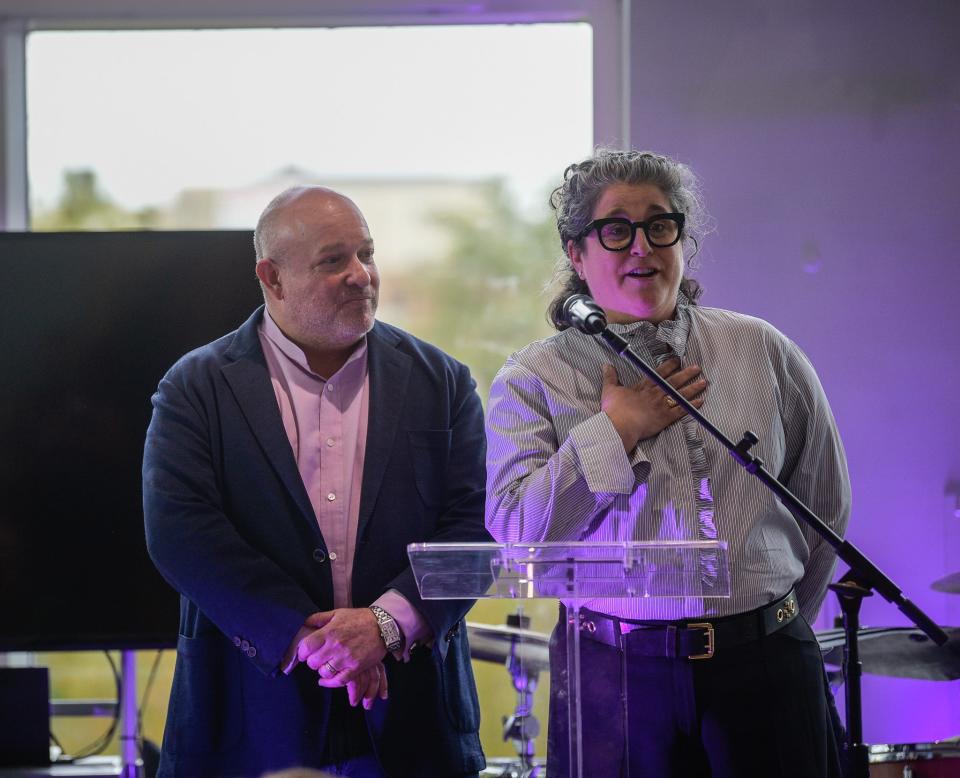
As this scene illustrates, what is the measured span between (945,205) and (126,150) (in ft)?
9.09

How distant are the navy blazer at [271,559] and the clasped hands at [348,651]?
5 centimetres

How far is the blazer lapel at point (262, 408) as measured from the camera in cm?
244

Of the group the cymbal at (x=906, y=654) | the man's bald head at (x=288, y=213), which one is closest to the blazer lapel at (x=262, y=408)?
the man's bald head at (x=288, y=213)

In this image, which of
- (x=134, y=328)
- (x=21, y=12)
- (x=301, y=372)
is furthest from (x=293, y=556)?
(x=21, y=12)

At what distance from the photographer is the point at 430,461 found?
8.42 ft

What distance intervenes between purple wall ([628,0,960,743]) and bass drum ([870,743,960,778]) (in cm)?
69

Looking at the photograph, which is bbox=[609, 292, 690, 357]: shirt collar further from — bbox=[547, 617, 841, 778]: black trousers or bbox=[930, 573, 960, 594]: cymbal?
bbox=[930, 573, 960, 594]: cymbal

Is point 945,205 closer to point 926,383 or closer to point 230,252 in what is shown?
point 926,383

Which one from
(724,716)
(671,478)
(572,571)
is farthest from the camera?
(671,478)

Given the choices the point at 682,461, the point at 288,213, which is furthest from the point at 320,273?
the point at 682,461

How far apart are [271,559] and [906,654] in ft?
5.88

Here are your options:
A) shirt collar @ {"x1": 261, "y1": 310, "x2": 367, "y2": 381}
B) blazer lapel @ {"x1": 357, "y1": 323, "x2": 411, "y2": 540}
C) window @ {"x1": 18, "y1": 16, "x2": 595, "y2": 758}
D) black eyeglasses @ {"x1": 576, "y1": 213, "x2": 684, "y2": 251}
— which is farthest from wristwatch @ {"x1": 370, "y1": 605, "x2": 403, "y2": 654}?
window @ {"x1": 18, "y1": 16, "x2": 595, "y2": 758}

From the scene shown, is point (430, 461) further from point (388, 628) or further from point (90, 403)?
point (90, 403)

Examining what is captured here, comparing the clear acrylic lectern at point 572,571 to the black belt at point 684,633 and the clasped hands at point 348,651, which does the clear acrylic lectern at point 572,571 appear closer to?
the black belt at point 684,633
